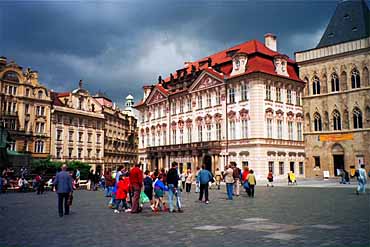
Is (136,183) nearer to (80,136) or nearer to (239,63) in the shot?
(239,63)

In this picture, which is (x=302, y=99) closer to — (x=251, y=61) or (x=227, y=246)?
(x=251, y=61)

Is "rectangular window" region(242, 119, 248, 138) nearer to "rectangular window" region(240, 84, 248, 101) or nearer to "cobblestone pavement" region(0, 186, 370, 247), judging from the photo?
"rectangular window" region(240, 84, 248, 101)

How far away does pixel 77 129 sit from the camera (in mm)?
77188

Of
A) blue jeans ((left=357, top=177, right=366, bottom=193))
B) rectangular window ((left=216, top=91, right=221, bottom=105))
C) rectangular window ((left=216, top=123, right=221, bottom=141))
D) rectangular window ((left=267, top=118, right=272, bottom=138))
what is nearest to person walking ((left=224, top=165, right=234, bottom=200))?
blue jeans ((left=357, top=177, right=366, bottom=193))

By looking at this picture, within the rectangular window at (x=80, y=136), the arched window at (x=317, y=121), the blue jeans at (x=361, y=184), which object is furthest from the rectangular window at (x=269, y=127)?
the rectangular window at (x=80, y=136)

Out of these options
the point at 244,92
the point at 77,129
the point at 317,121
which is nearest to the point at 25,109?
the point at 77,129

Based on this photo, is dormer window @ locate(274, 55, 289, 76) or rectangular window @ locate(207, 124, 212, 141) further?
rectangular window @ locate(207, 124, 212, 141)

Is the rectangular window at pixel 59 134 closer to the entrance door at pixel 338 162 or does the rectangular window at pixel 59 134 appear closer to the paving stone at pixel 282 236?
the entrance door at pixel 338 162

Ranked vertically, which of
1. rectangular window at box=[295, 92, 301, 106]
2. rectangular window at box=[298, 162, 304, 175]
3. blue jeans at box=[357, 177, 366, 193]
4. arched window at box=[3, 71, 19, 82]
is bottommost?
blue jeans at box=[357, 177, 366, 193]

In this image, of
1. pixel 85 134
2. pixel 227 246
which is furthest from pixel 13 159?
pixel 85 134

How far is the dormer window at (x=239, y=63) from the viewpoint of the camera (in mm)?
48447

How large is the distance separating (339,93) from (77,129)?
4967 cm

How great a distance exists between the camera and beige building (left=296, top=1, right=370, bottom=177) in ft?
148

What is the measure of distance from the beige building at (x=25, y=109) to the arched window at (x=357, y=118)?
49.3 m
